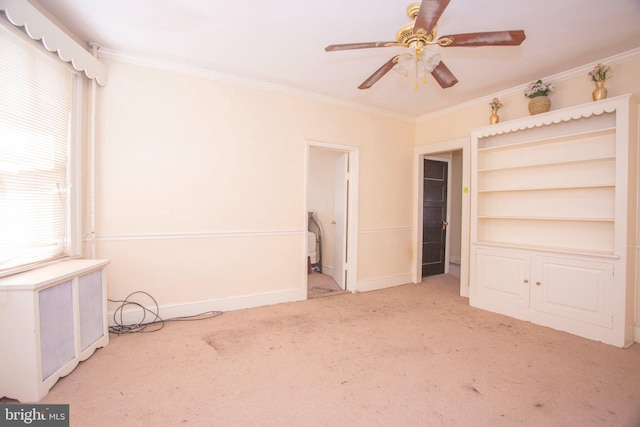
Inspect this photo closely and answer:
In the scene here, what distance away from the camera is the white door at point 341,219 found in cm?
419

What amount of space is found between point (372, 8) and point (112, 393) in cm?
314

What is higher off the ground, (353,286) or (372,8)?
(372,8)

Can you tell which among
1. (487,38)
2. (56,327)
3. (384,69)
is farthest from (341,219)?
(56,327)

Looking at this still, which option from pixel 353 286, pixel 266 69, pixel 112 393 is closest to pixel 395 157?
pixel 353 286

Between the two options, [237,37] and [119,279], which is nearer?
[237,37]

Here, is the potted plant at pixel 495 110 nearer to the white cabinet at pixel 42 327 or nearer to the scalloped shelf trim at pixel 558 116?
the scalloped shelf trim at pixel 558 116

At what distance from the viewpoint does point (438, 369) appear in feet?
6.98

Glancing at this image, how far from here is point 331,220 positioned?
5.18m

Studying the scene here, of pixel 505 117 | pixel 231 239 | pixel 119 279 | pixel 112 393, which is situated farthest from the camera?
pixel 505 117

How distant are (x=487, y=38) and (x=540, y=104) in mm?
1807

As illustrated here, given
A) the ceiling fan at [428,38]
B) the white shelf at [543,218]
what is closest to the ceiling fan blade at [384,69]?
the ceiling fan at [428,38]

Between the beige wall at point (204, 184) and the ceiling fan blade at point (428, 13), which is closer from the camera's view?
the ceiling fan blade at point (428, 13)

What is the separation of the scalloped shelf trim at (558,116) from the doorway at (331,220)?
1694 mm

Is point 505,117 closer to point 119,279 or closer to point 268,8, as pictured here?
point 268,8
